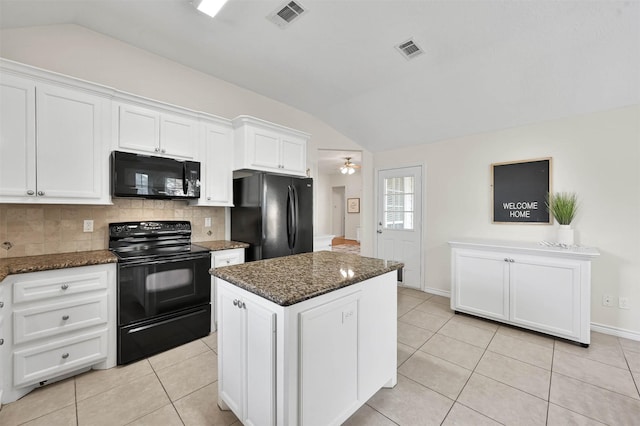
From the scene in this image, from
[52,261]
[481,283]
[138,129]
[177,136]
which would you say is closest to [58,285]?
[52,261]

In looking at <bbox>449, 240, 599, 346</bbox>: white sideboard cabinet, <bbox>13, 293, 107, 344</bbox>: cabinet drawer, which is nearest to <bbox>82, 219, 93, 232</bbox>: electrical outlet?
<bbox>13, 293, 107, 344</bbox>: cabinet drawer

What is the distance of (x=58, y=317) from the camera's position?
6.17 ft

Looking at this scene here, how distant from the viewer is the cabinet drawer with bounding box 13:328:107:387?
1.76 metres

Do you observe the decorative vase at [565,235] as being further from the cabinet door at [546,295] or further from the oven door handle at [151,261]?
the oven door handle at [151,261]

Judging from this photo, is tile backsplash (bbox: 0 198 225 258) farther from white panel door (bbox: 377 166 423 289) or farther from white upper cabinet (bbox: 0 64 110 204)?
white panel door (bbox: 377 166 423 289)

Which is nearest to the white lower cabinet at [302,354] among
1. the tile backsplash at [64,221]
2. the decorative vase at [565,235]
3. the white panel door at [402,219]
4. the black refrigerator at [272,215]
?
the black refrigerator at [272,215]

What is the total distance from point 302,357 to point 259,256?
1758 mm

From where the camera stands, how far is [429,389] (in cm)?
188

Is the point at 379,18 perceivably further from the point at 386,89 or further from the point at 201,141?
the point at 201,141

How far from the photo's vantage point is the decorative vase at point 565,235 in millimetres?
2732

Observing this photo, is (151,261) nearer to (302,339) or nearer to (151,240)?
(151,240)

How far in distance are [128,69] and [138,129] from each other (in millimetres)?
765

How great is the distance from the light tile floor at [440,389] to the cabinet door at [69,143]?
1.49m

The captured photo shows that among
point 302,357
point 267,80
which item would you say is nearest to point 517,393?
point 302,357
